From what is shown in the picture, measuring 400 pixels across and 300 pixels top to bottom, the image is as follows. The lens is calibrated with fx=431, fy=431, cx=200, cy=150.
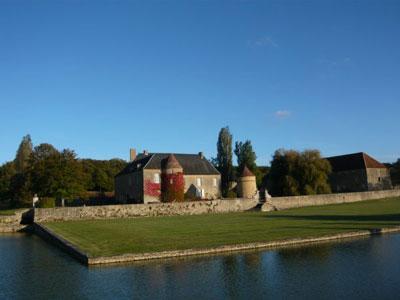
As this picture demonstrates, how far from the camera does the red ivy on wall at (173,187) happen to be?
46.4 metres

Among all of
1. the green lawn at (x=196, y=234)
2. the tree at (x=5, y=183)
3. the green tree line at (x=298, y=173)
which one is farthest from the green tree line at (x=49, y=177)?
the green tree line at (x=298, y=173)

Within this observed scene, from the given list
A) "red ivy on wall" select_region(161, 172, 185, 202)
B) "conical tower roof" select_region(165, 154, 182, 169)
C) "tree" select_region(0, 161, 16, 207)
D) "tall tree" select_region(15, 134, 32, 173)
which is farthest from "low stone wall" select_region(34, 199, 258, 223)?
"tall tree" select_region(15, 134, 32, 173)

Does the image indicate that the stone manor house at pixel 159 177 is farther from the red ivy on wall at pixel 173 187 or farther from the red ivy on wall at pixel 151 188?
the red ivy on wall at pixel 173 187

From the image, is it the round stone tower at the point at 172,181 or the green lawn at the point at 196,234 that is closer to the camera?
the green lawn at the point at 196,234

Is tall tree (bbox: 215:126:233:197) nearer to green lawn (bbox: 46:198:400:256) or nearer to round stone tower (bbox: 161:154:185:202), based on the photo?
round stone tower (bbox: 161:154:185:202)

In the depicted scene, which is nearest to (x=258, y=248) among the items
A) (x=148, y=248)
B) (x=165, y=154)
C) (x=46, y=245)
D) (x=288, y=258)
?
(x=288, y=258)

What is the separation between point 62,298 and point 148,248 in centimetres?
618

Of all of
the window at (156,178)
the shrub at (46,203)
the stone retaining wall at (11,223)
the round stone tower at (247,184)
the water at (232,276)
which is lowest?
the water at (232,276)

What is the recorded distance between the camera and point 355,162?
200 ft

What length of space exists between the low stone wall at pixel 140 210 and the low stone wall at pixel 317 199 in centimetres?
187

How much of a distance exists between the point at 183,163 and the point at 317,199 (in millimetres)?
16688

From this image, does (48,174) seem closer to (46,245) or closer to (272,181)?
(46,245)

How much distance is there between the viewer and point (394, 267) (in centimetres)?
1403

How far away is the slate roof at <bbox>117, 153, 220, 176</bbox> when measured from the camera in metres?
50.0
